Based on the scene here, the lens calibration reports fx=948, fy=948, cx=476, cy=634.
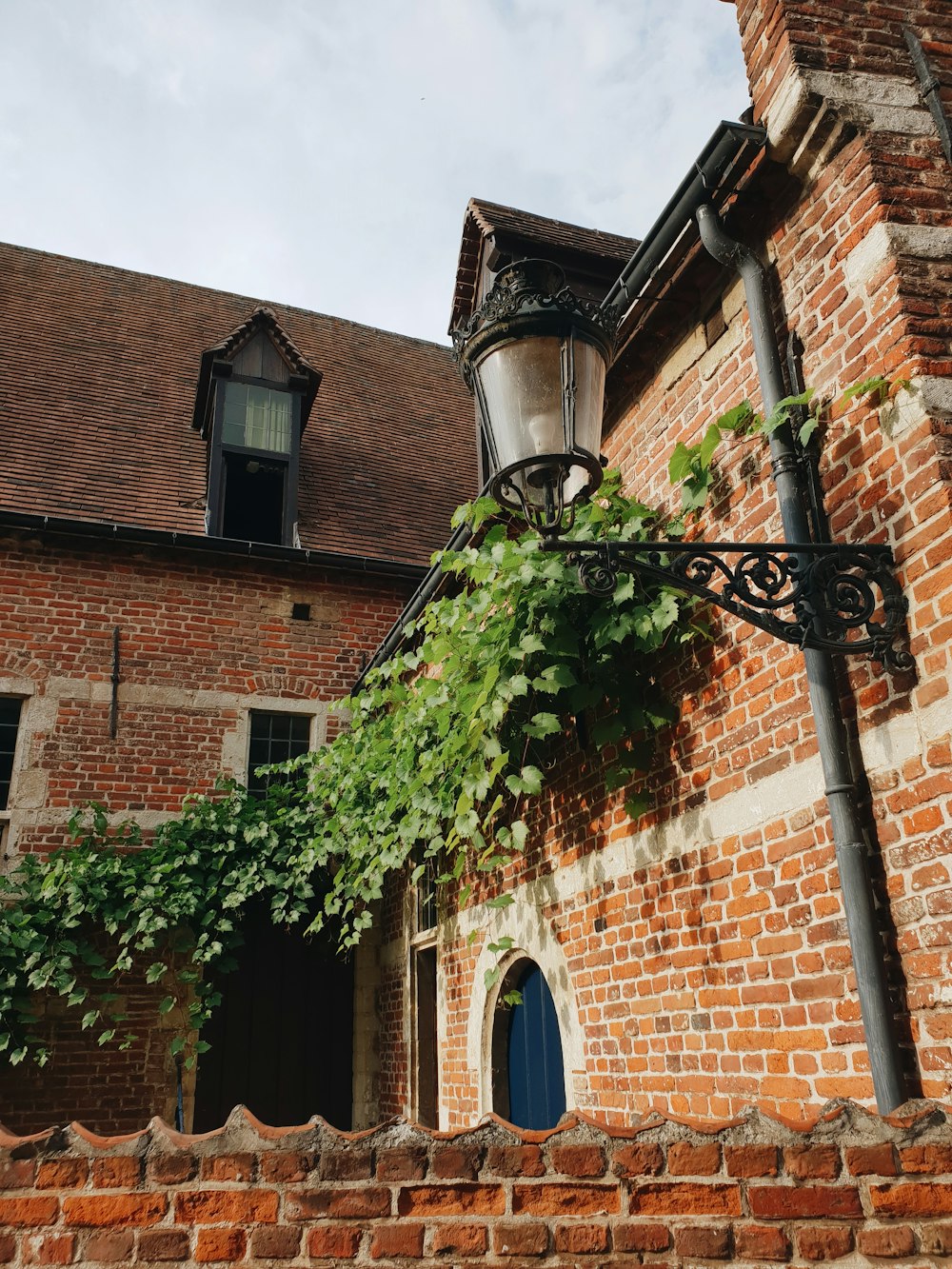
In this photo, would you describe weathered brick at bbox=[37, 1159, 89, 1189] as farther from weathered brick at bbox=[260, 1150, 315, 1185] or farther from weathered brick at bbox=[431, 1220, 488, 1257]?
weathered brick at bbox=[431, 1220, 488, 1257]

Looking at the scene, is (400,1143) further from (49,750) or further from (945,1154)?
(49,750)

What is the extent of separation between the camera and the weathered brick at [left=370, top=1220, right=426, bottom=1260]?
2021 mm

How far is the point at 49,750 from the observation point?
8.20 metres

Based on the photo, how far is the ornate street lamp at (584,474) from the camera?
9.38 feet

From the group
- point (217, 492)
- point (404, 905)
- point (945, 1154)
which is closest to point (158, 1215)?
point (945, 1154)

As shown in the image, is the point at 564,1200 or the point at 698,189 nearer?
the point at 564,1200

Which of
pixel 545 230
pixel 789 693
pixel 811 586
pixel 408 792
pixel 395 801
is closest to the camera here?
pixel 811 586

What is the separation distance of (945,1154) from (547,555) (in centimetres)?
265

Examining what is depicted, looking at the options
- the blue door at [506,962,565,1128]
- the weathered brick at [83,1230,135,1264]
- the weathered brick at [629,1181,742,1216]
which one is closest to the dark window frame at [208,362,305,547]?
the blue door at [506,962,565,1128]

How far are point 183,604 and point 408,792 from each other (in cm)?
445

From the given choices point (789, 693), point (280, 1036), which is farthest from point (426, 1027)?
point (789, 693)

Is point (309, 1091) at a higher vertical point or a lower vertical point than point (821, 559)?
lower

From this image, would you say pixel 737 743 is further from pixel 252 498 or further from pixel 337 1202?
pixel 252 498

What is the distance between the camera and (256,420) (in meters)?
10.3
